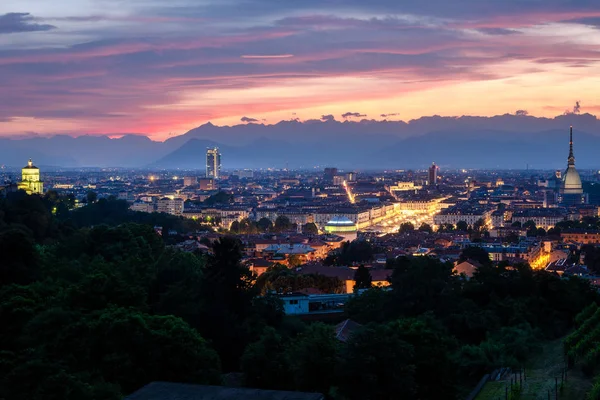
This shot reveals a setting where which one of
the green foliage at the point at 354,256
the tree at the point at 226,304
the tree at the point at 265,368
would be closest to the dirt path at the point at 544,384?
the tree at the point at 265,368

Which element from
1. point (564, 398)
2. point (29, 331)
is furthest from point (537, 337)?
point (29, 331)

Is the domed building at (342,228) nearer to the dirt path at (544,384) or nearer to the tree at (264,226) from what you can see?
the tree at (264,226)

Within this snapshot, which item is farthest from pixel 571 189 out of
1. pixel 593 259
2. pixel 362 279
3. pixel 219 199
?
pixel 362 279

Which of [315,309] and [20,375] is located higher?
[20,375]

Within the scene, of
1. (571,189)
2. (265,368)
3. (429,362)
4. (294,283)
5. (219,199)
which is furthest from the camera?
(571,189)

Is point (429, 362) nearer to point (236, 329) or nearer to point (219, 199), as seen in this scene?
point (236, 329)

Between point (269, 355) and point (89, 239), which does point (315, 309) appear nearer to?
point (89, 239)
